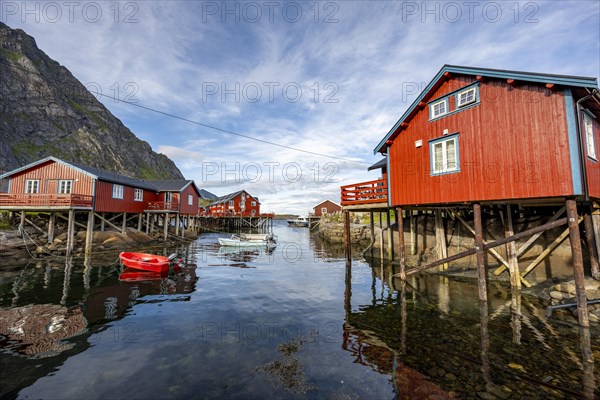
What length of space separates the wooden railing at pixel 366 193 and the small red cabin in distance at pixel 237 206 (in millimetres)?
45553

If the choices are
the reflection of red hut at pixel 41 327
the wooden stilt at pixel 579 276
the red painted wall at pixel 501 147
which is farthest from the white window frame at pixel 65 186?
the wooden stilt at pixel 579 276

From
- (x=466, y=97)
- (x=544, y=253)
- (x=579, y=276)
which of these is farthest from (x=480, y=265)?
(x=466, y=97)

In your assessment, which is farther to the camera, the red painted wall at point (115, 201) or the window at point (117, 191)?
the window at point (117, 191)

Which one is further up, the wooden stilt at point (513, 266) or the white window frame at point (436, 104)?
the white window frame at point (436, 104)

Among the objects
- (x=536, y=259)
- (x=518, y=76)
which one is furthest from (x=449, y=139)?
(x=536, y=259)

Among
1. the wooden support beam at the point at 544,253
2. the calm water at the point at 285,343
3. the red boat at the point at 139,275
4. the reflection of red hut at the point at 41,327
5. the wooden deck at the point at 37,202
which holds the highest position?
the wooden deck at the point at 37,202

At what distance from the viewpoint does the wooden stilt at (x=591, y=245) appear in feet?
40.0

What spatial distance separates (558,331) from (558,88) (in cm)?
880

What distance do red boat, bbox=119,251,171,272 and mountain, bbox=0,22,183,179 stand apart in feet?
253

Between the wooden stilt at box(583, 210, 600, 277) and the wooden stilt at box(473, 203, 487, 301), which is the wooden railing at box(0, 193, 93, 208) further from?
the wooden stilt at box(583, 210, 600, 277)

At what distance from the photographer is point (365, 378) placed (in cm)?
652

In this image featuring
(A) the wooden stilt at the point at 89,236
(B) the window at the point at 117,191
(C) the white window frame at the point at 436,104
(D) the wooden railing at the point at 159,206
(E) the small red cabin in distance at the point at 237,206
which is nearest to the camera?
(C) the white window frame at the point at 436,104

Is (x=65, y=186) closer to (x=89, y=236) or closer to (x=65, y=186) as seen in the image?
(x=65, y=186)

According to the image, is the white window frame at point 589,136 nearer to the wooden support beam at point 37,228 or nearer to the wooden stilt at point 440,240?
the wooden stilt at point 440,240
